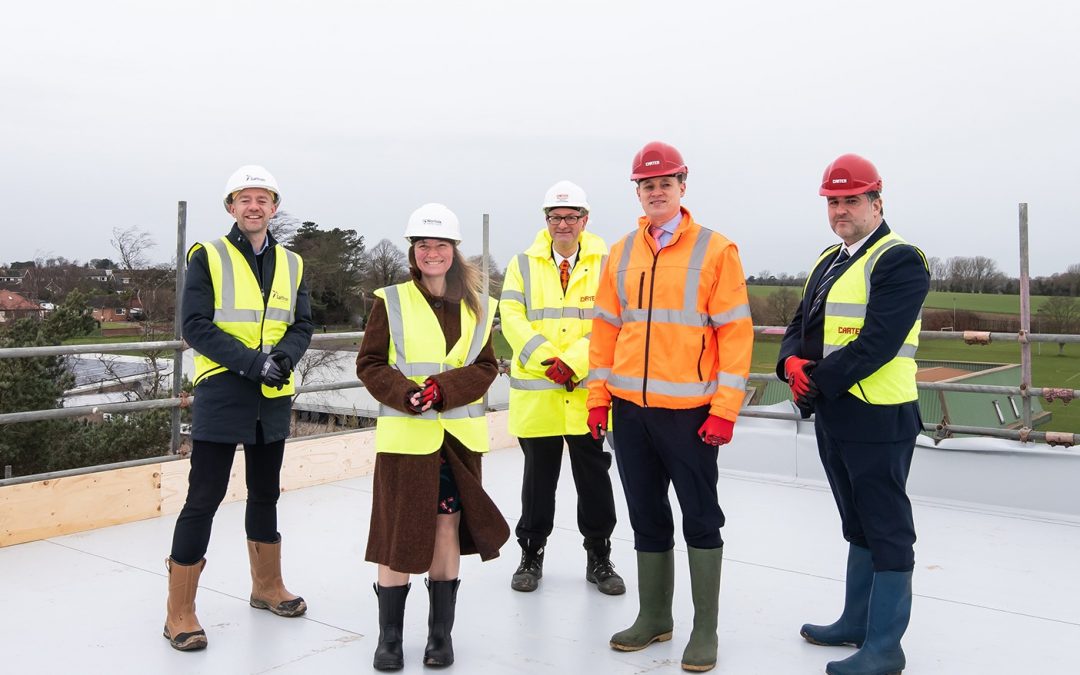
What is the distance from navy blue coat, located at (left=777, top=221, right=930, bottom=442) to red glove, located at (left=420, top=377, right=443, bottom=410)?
136 cm

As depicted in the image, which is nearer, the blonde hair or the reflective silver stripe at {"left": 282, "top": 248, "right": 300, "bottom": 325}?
the blonde hair

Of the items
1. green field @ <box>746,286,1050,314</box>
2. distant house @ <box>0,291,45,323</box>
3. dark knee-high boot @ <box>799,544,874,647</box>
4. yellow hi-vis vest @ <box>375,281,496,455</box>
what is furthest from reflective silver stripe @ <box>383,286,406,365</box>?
distant house @ <box>0,291,45,323</box>

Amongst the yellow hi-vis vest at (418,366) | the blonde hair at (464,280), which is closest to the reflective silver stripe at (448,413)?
the yellow hi-vis vest at (418,366)

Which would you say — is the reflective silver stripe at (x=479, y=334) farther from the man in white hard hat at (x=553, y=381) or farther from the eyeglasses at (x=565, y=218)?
the eyeglasses at (x=565, y=218)

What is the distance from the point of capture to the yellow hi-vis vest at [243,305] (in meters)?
3.68

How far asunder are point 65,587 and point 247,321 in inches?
65.4

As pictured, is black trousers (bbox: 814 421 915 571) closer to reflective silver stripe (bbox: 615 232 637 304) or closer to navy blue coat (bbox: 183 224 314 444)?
reflective silver stripe (bbox: 615 232 637 304)

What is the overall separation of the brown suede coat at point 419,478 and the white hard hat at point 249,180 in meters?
0.83

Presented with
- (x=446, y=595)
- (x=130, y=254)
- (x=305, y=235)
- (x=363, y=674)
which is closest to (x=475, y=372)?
(x=446, y=595)

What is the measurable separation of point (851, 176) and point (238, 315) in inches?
94.9

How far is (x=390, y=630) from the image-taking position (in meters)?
3.34

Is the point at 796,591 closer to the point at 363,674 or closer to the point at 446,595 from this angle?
the point at 446,595

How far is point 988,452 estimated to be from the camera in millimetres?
5859

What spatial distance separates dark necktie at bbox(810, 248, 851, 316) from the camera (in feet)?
11.2
